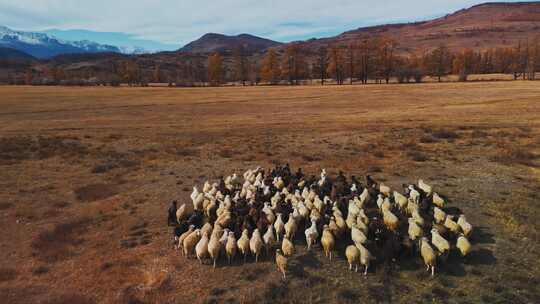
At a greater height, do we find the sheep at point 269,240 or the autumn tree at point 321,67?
the autumn tree at point 321,67

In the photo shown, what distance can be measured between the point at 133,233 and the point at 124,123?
32.5m

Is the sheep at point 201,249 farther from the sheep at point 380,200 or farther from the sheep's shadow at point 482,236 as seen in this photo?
the sheep's shadow at point 482,236

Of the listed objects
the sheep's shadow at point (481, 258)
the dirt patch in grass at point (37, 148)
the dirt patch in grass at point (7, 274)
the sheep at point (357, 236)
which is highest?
the dirt patch in grass at point (37, 148)

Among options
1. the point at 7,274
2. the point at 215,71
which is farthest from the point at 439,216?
the point at 215,71

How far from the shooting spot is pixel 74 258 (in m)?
13.4

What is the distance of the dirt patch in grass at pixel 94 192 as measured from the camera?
19625mm

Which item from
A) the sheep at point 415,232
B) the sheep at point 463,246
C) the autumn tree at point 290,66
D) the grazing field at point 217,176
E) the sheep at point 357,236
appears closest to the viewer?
the grazing field at point 217,176

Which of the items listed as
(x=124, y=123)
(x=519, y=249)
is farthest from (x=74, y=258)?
(x=124, y=123)

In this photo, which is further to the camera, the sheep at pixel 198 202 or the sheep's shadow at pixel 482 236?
the sheep at pixel 198 202

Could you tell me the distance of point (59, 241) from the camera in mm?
14766

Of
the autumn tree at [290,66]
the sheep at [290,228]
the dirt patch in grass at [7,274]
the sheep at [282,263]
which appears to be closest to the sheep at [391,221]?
the sheep at [290,228]

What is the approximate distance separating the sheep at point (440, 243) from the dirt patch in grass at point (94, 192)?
15244mm

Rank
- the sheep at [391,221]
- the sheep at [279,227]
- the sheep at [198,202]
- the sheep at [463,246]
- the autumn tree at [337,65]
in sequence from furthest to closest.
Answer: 1. the autumn tree at [337,65]
2. the sheep at [198,202]
3. the sheep at [391,221]
4. the sheep at [279,227]
5. the sheep at [463,246]

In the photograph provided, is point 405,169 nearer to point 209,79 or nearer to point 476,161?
point 476,161
